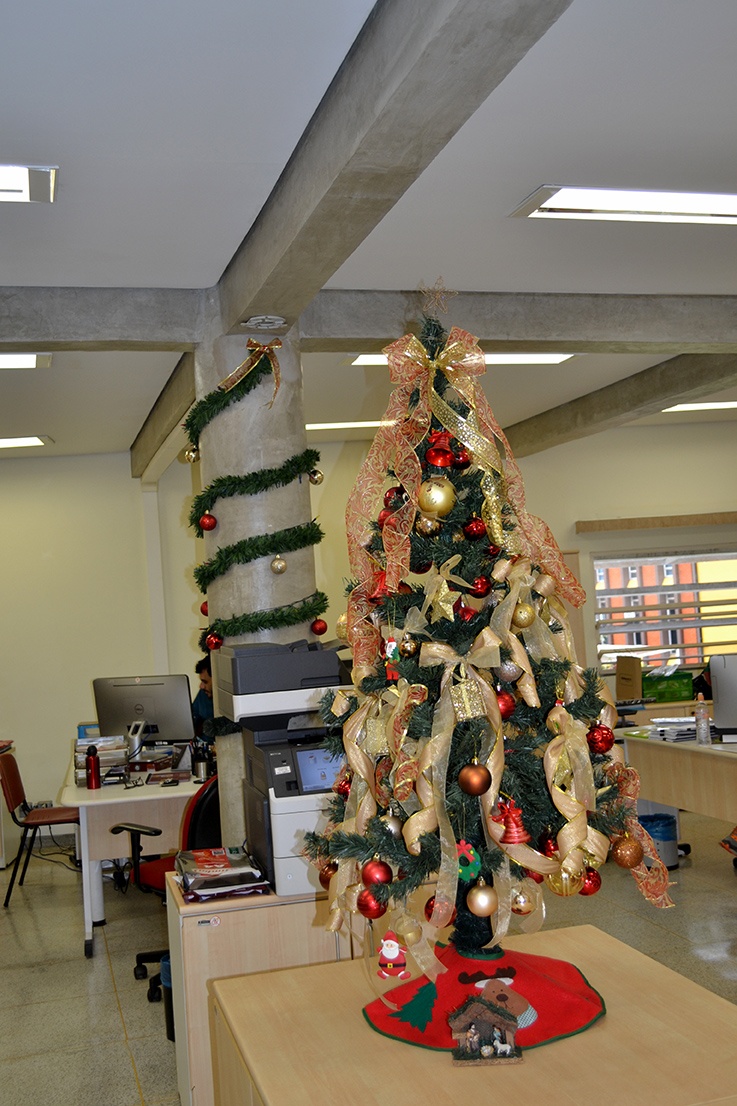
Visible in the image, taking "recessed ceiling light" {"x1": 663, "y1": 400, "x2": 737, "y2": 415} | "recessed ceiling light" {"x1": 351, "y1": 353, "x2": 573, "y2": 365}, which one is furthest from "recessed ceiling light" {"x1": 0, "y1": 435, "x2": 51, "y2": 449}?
"recessed ceiling light" {"x1": 663, "y1": 400, "x2": 737, "y2": 415}

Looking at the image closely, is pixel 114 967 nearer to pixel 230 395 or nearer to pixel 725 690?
pixel 230 395

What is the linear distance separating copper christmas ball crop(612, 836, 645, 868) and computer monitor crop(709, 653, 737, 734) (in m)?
4.16

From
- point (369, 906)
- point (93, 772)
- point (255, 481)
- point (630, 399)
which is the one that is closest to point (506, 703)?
point (369, 906)

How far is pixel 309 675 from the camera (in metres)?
4.02

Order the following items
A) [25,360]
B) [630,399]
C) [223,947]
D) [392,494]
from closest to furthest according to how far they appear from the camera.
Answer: [392,494] → [223,947] → [25,360] → [630,399]

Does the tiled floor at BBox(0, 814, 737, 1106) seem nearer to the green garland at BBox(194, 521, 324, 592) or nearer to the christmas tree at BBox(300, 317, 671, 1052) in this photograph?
the green garland at BBox(194, 521, 324, 592)

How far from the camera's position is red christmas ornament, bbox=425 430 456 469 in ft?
7.90

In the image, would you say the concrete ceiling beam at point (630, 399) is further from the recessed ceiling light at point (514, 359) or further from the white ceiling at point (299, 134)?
the white ceiling at point (299, 134)

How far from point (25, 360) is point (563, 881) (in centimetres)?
511

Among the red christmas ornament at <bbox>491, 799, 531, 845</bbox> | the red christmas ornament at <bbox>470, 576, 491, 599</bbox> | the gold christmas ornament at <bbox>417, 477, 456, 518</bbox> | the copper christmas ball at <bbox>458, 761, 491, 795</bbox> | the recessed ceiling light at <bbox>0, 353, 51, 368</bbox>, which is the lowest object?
the red christmas ornament at <bbox>491, 799, 531, 845</bbox>

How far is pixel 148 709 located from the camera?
7.13 m

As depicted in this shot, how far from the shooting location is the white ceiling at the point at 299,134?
308 centimetres

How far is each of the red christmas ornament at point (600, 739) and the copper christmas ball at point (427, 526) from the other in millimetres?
595

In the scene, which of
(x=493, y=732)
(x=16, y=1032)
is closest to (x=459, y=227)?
(x=493, y=732)
